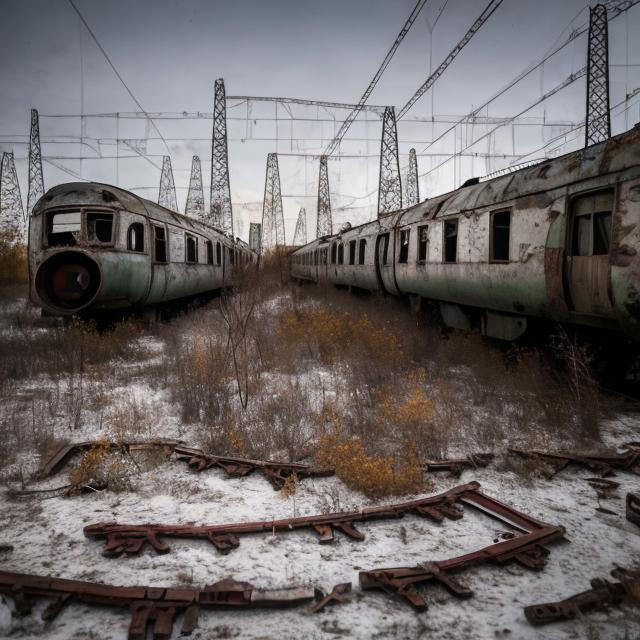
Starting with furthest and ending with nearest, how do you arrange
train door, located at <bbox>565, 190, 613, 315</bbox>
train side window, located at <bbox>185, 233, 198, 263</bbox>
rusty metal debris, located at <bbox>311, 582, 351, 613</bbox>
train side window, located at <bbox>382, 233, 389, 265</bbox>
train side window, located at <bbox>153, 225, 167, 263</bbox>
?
train side window, located at <bbox>382, 233, 389, 265</bbox>, train side window, located at <bbox>185, 233, 198, 263</bbox>, train side window, located at <bbox>153, 225, 167, 263</bbox>, train door, located at <bbox>565, 190, 613, 315</bbox>, rusty metal debris, located at <bbox>311, 582, 351, 613</bbox>

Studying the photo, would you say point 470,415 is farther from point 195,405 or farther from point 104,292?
point 104,292

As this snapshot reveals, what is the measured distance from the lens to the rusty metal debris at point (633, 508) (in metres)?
2.80

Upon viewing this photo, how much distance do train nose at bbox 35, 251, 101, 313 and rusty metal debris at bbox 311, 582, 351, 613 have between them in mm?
7036

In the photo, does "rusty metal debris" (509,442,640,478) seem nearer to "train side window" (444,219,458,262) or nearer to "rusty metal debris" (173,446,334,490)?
"rusty metal debris" (173,446,334,490)

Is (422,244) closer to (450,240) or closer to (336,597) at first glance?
(450,240)

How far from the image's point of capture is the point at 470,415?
4703 mm

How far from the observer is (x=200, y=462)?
3.71 metres

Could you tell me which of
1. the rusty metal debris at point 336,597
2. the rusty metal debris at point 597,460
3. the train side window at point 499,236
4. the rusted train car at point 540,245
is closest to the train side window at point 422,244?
the rusted train car at point 540,245

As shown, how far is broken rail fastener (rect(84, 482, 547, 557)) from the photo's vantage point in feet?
8.61

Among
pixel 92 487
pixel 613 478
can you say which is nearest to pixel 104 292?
pixel 92 487

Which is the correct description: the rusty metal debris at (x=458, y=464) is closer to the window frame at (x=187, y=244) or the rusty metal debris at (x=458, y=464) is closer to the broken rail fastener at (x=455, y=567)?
the broken rail fastener at (x=455, y=567)

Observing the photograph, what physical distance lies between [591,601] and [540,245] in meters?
4.29

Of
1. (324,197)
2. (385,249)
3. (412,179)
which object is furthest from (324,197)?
(385,249)

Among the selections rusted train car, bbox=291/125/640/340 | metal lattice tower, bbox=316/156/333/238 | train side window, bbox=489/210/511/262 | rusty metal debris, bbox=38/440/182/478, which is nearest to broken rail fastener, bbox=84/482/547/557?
rusty metal debris, bbox=38/440/182/478
